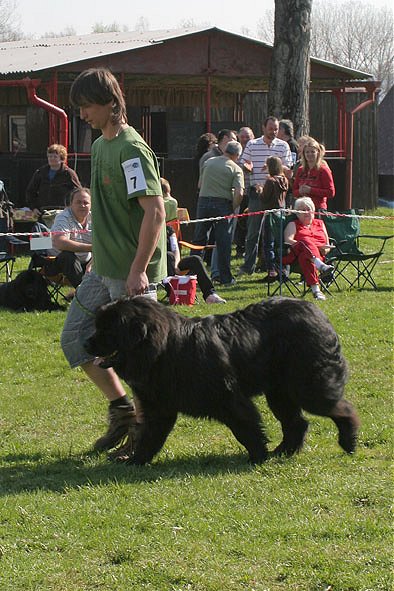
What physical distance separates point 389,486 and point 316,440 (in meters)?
1.08

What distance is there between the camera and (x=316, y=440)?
6.39 m

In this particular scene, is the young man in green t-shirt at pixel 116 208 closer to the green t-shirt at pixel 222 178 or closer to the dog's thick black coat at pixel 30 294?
the dog's thick black coat at pixel 30 294

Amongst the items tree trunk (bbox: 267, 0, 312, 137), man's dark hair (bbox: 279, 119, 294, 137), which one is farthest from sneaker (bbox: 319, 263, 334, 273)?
tree trunk (bbox: 267, 0, 312, 137)

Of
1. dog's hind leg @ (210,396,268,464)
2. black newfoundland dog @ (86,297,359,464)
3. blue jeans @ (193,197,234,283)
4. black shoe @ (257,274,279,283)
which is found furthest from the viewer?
blue jeans @ (193,197,234,283)

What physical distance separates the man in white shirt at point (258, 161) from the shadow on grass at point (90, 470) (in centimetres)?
830

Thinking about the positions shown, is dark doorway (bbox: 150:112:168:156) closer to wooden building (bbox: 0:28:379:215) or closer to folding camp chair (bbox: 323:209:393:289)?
wooden building (bbox: 0:28:379:215)

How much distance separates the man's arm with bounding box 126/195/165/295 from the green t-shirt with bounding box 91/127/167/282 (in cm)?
6

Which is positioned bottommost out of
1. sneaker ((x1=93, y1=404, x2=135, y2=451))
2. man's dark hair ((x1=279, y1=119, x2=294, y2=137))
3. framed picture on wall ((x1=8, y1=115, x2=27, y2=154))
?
sneaker ((x1=93, y1=404, x2=135, y2=451))

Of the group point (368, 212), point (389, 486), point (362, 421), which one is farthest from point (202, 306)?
point (368, 212)

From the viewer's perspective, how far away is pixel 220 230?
13.6 m

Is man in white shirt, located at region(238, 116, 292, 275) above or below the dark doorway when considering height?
below

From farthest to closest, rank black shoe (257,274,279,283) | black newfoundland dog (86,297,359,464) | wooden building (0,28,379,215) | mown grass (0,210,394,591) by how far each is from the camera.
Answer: wooden building (0,28,379,215)
black shoe (257,274,279,283)
black newfoundland dog (86,297,359,464)
mown grass (0,210,394,591)

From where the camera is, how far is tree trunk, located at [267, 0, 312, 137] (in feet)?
57.4

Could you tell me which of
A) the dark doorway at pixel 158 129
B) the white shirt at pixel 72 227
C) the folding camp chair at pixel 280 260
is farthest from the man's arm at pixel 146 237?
the dark doorway at pixel 158 129
